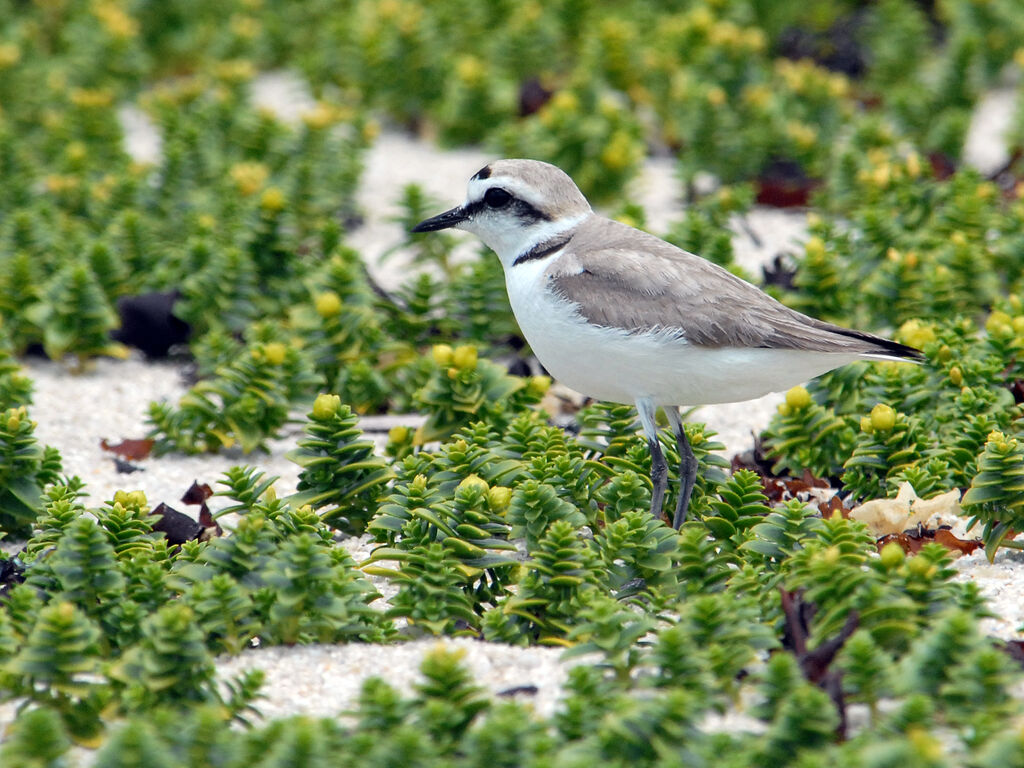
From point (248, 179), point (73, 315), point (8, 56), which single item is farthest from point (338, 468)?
point (8, 56)

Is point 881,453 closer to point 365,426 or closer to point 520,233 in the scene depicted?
point 520,233

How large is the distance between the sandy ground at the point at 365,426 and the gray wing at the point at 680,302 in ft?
2.99

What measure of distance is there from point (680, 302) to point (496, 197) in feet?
3.56

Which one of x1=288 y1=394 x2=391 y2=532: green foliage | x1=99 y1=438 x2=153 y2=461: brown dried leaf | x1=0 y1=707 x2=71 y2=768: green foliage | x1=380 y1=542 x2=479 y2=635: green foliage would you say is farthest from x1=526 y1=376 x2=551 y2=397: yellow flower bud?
x1=0 y1=707 x2=71 y2=768: green foliage

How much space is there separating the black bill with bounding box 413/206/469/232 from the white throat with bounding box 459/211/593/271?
0.28 ft

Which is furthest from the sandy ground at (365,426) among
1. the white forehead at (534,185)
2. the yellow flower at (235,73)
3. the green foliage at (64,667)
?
the white forehead at (534,185)

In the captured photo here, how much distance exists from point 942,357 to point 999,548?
1060 millimetres

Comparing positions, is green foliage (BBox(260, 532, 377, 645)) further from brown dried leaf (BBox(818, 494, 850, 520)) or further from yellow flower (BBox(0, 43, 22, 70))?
yellow flower (BBox(0, 43, 22, 70))

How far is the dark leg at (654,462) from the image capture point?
486 centimetres

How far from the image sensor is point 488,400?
5.52 metres

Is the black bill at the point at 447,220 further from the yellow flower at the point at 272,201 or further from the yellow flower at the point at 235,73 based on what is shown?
the yellow flower at the point at 235,73

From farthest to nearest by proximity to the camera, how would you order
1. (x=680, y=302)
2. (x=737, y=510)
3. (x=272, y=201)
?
(x=272, y=201)
(x=680, y=302)
(x=737, y=510)

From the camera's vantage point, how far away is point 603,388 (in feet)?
16.3

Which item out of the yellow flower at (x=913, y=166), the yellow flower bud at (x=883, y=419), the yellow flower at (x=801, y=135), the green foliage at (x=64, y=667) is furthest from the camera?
the yellow flower at (x=801, y=135)
